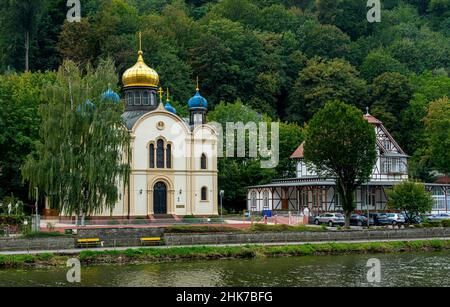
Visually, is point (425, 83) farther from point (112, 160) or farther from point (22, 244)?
point (22, 244)

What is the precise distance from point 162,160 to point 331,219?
14734 millimetres

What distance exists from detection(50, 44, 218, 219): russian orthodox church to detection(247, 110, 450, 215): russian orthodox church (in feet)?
29.4

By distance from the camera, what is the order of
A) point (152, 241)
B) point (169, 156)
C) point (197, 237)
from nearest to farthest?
point (152, 241) < point (197, 237) < point (169, 156)

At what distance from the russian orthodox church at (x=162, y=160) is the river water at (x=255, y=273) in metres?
22.4

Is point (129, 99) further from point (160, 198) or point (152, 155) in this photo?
Result: point (160, 198)

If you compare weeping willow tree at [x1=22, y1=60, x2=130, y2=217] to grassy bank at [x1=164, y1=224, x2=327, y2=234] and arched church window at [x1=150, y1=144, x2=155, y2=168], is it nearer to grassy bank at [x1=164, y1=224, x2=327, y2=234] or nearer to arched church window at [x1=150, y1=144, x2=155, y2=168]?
grassy bank at [x1=164, y1=224, x2=327, y2=234]

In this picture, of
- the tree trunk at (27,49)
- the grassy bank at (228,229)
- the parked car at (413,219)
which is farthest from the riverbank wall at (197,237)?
the tree trunk at (27,49)

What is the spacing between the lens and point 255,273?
36.1 m

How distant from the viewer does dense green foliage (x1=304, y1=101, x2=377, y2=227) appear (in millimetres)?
55469

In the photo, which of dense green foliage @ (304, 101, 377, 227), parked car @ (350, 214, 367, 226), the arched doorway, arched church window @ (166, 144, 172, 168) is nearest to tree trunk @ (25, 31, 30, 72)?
arched church window @ (166, 144, 172, 168)

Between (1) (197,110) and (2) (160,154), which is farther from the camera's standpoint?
(1) (197,110)

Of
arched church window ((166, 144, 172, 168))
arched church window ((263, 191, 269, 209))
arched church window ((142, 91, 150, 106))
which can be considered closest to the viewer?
arched church window ((166, 144, 172, 168))

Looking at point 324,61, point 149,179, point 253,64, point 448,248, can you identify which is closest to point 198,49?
point 253,64

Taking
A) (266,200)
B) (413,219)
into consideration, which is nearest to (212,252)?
(413,219)
